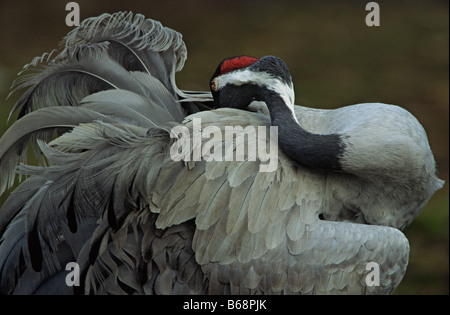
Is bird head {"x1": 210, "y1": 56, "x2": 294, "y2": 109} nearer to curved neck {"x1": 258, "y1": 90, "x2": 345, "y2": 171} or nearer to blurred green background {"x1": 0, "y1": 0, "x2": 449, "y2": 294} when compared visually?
Result: curved neck {"x1": 258, "y1": 90, "x2": 345, "y2": 171}

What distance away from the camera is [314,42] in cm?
872

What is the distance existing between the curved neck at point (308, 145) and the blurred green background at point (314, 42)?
3952 mm

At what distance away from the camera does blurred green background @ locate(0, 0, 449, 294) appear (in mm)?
7598

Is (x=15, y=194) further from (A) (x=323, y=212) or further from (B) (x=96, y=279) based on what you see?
(A) (x=323, y=212)

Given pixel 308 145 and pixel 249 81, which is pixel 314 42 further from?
pixel 308 145

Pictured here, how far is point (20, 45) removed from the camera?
8.31 meters

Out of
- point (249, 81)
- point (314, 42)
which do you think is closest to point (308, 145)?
point (249, 81)

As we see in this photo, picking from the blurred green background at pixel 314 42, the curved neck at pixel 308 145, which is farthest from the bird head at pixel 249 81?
the blurred green background at pixel 314 42

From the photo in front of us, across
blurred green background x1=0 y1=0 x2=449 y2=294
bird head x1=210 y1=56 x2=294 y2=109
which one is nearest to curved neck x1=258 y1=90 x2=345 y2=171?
bird head x1=210 y1=56 x2=294 y2=109

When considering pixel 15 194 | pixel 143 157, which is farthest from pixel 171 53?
pixel 15 194

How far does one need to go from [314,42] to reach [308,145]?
6.08 m

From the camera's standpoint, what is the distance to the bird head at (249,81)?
3.04 m

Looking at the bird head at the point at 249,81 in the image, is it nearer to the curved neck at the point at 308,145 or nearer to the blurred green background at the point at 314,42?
the curved neck at the point at 308,145

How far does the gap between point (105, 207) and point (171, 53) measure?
103 cm
